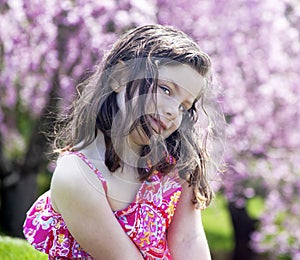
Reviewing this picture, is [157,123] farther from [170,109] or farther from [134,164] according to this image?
[134,164]

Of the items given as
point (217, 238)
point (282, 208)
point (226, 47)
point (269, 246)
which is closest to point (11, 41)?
point (226, 47)

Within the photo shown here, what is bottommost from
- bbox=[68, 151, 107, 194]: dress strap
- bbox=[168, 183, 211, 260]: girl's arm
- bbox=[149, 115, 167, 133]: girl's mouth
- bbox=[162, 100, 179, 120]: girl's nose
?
bbox=[168, 183, 211, 260]: girl's arm

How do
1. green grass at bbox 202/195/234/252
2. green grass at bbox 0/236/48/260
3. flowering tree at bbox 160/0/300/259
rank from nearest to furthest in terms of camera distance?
1. green grass at bbox 0/236/48/260
2. flowering tree at bbox 160/0/300/259
3. green grass at bbox 202/195/234/252

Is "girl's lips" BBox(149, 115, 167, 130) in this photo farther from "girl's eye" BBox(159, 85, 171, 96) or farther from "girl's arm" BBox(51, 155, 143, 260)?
"girl's arm" BBox(51, 155, 143, 260)

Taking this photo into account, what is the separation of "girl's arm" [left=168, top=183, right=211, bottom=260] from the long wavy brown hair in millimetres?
32

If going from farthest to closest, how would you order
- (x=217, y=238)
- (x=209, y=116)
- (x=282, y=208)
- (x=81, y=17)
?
(x=217, y=238)
(x=282, y=208)
(x=81, y=17)
(x=209, y=116)

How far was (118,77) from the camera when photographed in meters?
2.04

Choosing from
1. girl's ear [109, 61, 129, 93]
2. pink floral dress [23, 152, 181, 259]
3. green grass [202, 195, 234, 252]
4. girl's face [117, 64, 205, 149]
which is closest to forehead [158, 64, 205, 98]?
girl's face [117, 64, 205, 149]

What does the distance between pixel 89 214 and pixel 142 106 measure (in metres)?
0.33

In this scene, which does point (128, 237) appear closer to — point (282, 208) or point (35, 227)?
point (35, 227)

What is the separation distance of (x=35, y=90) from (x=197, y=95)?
392 centimetres

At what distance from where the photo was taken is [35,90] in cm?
583

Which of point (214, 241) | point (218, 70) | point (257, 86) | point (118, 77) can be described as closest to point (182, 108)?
point (118, 77)

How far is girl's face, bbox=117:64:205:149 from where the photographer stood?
1.95 metres
